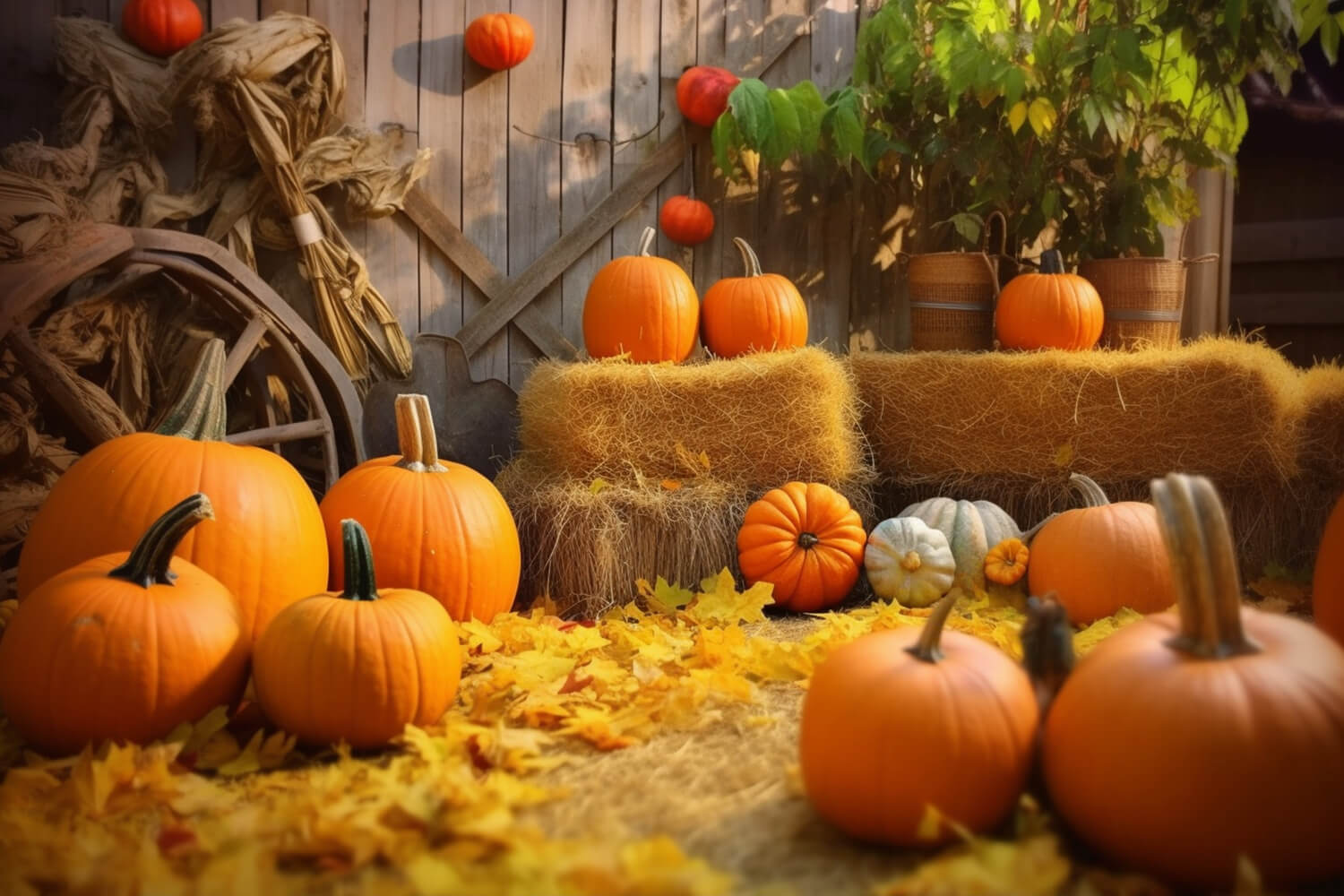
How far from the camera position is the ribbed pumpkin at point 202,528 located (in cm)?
225

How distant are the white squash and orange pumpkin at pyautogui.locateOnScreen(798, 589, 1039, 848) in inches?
Result: 62.8

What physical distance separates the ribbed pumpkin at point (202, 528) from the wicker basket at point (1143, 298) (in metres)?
A: 2.97

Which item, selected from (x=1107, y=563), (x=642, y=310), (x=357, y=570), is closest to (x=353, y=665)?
(x=357, y=570)

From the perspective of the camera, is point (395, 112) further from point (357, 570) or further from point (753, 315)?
point (357, 570)

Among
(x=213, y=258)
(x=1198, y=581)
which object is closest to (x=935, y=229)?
(x=213, y=258)

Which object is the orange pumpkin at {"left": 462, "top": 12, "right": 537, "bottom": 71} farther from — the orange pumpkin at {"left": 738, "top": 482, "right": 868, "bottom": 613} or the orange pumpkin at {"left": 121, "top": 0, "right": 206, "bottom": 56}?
the orange pumpkin at {"left": 738, "top": 482, "right": 868, "bottom": 613}

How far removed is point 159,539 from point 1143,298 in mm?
3386

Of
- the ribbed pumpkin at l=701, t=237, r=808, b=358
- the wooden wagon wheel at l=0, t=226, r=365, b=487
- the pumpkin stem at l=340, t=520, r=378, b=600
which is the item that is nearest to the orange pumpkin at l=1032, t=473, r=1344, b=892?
the pumpkin stem at l=340, t=520, r=378, b=600

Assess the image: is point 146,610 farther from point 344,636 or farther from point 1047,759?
point 1047,759

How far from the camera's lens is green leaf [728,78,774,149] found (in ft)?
12.4

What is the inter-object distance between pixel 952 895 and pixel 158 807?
124 cm

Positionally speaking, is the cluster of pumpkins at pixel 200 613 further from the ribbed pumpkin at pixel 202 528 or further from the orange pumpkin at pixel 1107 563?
the orange pumpkin at pixel 1107 563

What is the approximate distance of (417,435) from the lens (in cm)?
275

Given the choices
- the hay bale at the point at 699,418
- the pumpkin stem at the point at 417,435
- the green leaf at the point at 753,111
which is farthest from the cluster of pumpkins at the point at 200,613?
the green leaf at the point at 753,111
